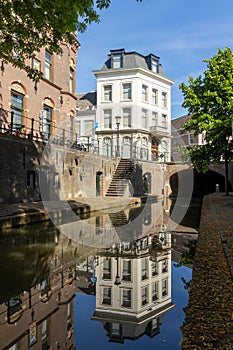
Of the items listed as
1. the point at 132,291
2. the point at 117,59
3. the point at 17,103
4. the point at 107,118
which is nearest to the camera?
the point at 132,291

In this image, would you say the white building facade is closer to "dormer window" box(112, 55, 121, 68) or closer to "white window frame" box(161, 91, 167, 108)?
"dormer window" box(112, 55, 121, 68)

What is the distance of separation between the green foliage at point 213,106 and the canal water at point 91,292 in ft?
33.8

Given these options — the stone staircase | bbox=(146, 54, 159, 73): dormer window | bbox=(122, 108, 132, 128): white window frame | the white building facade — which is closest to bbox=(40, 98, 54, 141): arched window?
the stone staircase

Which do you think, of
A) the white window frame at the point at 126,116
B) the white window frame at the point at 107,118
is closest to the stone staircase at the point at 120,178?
the white window frame at the point at 126,116

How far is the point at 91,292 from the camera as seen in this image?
488cm

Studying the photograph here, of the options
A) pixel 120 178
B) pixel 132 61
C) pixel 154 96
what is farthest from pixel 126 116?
pixel 120 178

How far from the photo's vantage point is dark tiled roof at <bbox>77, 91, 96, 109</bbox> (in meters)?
40.4

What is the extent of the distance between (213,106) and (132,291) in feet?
50.3

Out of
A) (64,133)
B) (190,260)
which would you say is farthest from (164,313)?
(64,133)

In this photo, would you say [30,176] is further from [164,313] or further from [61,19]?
[164,313]

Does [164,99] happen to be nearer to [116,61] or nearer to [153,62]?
[153,62]

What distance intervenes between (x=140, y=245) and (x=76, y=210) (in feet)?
21.0

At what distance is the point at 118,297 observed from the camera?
463 centimetres

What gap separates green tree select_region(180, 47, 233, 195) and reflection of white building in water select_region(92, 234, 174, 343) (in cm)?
1163
